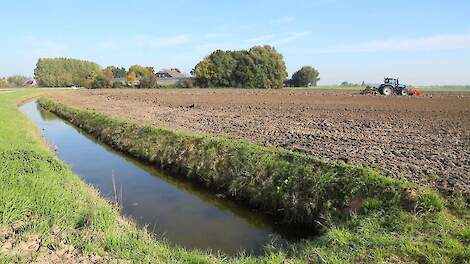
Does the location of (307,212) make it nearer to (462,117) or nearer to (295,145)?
(295,145)

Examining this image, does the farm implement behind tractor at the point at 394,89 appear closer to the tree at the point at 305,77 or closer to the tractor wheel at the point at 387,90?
the tractor wheel at the point at 387,90

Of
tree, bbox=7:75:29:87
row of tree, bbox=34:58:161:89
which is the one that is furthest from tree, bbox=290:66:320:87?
tree, bbox=7:75:29:87

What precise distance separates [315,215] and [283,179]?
4.89ft

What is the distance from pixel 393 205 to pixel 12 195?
7178mm

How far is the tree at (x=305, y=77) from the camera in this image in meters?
123

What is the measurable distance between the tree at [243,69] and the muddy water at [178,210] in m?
78.0

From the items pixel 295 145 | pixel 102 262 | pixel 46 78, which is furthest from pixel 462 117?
pixel 46 78

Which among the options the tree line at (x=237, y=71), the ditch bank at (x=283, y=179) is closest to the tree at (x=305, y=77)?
the tree line at (x=237, y=71)

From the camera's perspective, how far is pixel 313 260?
676cm

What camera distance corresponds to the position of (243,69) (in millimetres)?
94375

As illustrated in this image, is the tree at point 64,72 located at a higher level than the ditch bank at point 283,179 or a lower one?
higher

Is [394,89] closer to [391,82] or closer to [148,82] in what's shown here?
[391,82]

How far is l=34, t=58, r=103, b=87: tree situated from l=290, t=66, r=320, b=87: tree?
53595mm

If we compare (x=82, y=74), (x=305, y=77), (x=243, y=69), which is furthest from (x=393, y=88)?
(x=82, y=74)
